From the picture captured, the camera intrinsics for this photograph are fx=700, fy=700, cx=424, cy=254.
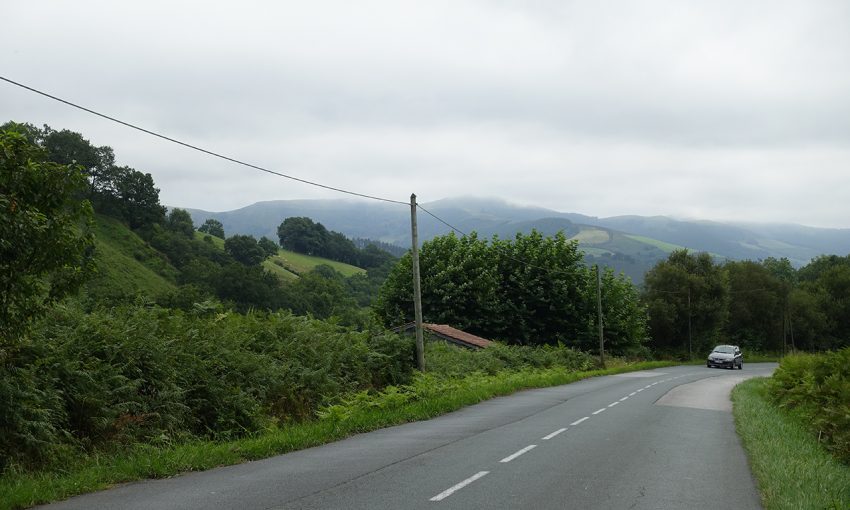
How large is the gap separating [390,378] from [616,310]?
3879cm

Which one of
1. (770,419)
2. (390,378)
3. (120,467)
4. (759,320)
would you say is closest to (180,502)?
(120,467)

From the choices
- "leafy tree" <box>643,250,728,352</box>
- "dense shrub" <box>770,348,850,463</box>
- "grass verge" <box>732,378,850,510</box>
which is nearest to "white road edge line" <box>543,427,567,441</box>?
"grass verge" <box>732,378,850,510</box>

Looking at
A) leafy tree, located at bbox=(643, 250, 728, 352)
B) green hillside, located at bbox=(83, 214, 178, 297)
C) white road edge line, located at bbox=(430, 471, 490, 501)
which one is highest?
green hillside, located at bbox=(83, 214, 178, 297)

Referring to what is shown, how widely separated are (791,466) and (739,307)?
95.9 m

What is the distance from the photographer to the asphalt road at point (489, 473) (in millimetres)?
8117

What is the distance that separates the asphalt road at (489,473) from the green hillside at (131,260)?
64.3 metres

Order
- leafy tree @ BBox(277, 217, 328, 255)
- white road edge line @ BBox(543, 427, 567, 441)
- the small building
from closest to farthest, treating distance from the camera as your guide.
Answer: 1. white road edge line @ BBox(543, 427, 567, 441)
2. the small building
3. leafy tree @ BBox(277, 217, 328, 255)

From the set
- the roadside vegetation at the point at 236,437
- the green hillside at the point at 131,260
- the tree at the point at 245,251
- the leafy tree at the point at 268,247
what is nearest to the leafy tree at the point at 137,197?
the green hillside at the point at 131,260

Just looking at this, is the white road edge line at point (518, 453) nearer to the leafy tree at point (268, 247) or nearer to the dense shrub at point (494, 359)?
the dense shrub at point (494, 359)

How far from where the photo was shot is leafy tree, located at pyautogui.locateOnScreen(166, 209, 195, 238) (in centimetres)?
11217

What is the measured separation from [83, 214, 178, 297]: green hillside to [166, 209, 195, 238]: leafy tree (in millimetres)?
16036

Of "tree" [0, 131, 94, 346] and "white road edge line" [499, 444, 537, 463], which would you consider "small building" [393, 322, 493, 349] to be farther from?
"tree" [0, 131, 94, 346]

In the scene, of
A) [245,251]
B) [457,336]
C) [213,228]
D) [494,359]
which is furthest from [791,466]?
[213,228]

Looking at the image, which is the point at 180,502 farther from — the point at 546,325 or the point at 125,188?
the point at 125,188
